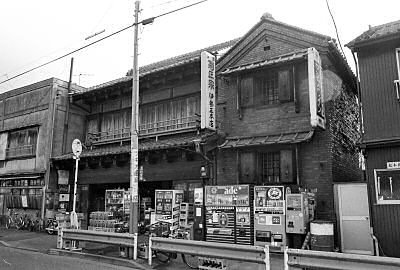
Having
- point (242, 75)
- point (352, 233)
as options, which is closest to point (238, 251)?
point (352, 233)

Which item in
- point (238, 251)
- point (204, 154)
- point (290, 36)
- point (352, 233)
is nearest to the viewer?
point (238, 251)

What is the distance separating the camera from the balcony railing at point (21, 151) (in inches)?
936

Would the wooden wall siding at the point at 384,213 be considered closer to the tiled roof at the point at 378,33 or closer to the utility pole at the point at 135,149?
the tiled roof at the point at 378,33

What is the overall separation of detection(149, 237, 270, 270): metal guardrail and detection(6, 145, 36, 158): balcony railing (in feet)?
52.6

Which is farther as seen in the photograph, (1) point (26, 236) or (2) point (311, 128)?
(1) point (26, 236)

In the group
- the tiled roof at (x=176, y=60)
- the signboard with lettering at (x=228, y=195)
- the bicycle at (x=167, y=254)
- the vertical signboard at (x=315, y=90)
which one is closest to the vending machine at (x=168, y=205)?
the bicycle at (x=167, y=254)

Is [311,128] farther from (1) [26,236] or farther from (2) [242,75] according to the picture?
(1) [26,236]

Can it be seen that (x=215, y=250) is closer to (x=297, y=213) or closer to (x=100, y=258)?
(x=297, y=213)

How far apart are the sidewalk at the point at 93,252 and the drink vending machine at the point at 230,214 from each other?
5.70 ft

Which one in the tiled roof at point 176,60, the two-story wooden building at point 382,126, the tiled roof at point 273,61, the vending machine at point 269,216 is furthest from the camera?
the tiled roof at point 176,60

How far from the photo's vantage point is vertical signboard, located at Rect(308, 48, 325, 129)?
1261 centimetres

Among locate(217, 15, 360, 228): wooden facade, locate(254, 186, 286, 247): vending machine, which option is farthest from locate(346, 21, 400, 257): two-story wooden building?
locate(254, 186, 286, 247): vending machine

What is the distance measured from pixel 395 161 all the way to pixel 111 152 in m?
13.5

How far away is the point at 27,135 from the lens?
24.5 m
